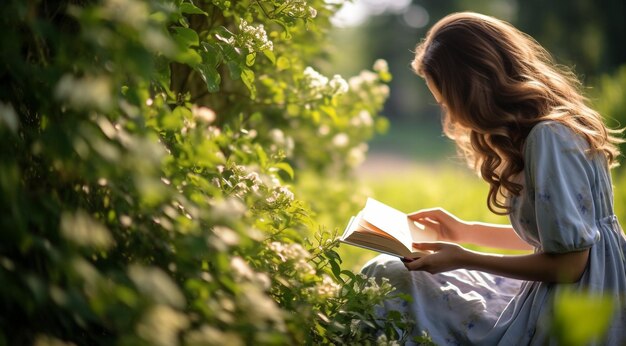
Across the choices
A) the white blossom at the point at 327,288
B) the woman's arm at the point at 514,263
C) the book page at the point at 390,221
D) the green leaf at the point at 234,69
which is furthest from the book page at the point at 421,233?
the green leaf at the point at 234,69

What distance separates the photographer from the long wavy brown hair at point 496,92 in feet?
6.25

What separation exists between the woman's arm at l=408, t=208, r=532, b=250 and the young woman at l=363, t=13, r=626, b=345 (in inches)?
6.3

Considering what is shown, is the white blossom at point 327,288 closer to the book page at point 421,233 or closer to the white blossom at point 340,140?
the book page at point 421,233

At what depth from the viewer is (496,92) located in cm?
195

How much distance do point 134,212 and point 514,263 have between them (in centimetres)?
100

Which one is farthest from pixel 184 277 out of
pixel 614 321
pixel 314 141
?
pixel 314 141

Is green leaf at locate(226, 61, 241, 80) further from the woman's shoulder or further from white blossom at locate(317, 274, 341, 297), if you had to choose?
the woman's shoulder

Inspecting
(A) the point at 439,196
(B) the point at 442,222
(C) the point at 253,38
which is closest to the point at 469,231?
(B) the point at 442,222

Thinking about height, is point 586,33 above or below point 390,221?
below

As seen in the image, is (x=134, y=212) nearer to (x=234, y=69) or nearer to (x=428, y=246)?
(x=234, y=69)

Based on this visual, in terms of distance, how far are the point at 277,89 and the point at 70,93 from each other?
1639 millimetres

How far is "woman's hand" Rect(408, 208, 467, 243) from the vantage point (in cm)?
232

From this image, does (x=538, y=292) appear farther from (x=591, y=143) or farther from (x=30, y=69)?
(x=30, y=69)

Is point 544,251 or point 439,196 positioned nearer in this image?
point 544,251
